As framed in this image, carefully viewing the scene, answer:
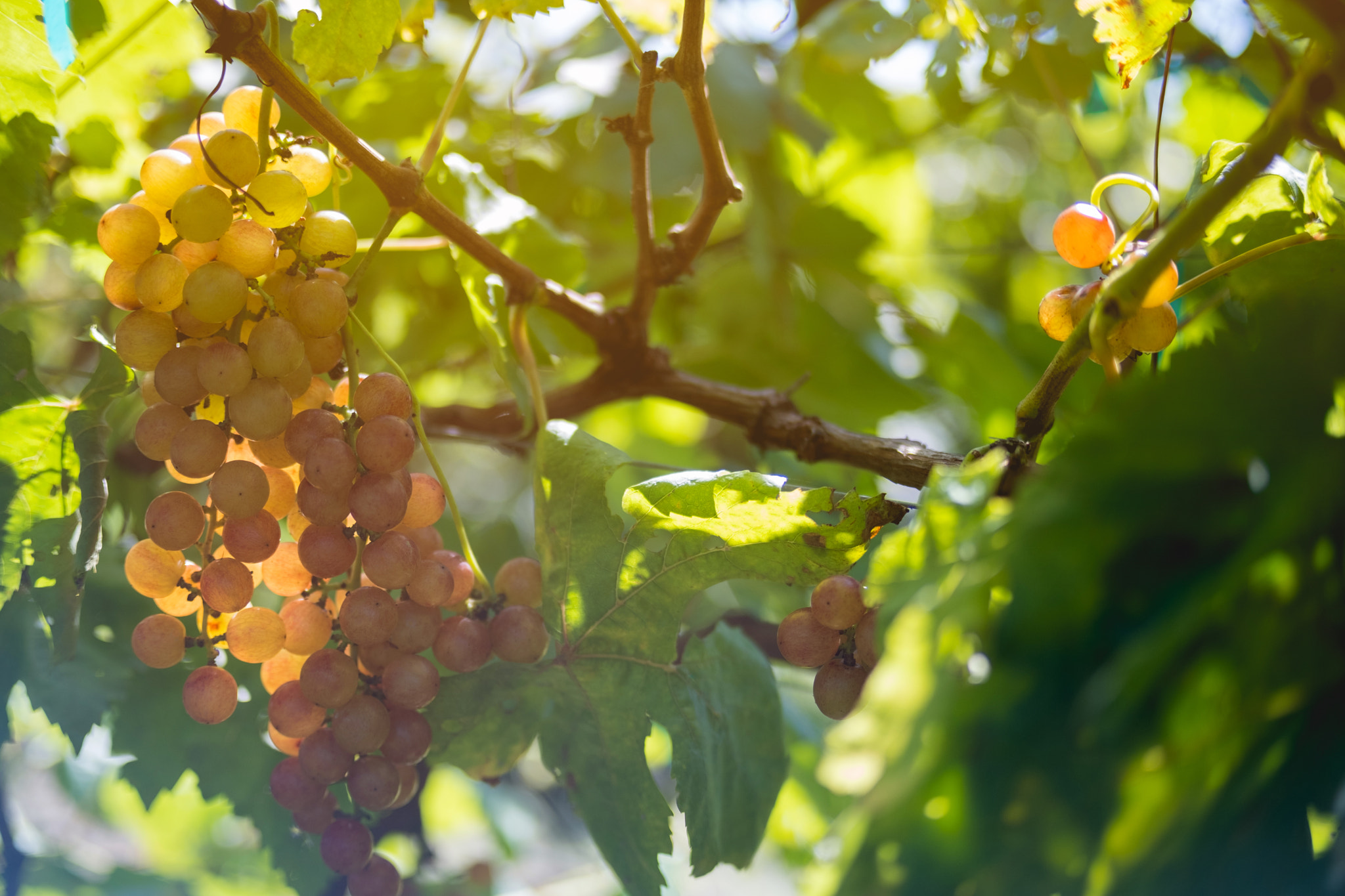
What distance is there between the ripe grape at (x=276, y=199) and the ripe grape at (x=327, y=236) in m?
0.01

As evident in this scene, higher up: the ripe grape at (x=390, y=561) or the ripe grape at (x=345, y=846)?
the ripe grape at (x=390, y=561)

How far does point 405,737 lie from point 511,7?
1.44ft

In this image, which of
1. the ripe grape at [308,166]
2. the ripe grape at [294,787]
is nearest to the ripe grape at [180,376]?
the ripe grape at [308,166]

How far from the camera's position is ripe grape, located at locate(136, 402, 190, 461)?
1.50 ft

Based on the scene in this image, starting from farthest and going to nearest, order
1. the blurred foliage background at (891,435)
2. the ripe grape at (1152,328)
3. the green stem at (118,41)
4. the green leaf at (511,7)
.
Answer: the green stem at (118,41) → the green leaf at (511,7) → the ripe grape at (1152,328) → the blurred foliage background at (891,435)

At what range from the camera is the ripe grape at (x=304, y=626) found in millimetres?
495

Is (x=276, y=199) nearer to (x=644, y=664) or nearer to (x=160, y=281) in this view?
(x=160, y=281)

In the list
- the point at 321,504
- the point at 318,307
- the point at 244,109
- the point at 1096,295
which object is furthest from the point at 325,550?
the point at 1096,295

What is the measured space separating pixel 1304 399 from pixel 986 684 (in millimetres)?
149

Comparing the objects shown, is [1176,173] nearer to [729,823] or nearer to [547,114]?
[547,114]

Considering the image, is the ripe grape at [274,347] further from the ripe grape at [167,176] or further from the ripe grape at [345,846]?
the ripe grape at [345,846]

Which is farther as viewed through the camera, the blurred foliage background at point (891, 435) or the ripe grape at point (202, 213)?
the ripe grape at point (202, 213)

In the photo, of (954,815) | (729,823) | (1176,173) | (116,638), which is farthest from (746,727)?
(1176,173)

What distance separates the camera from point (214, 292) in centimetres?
43
